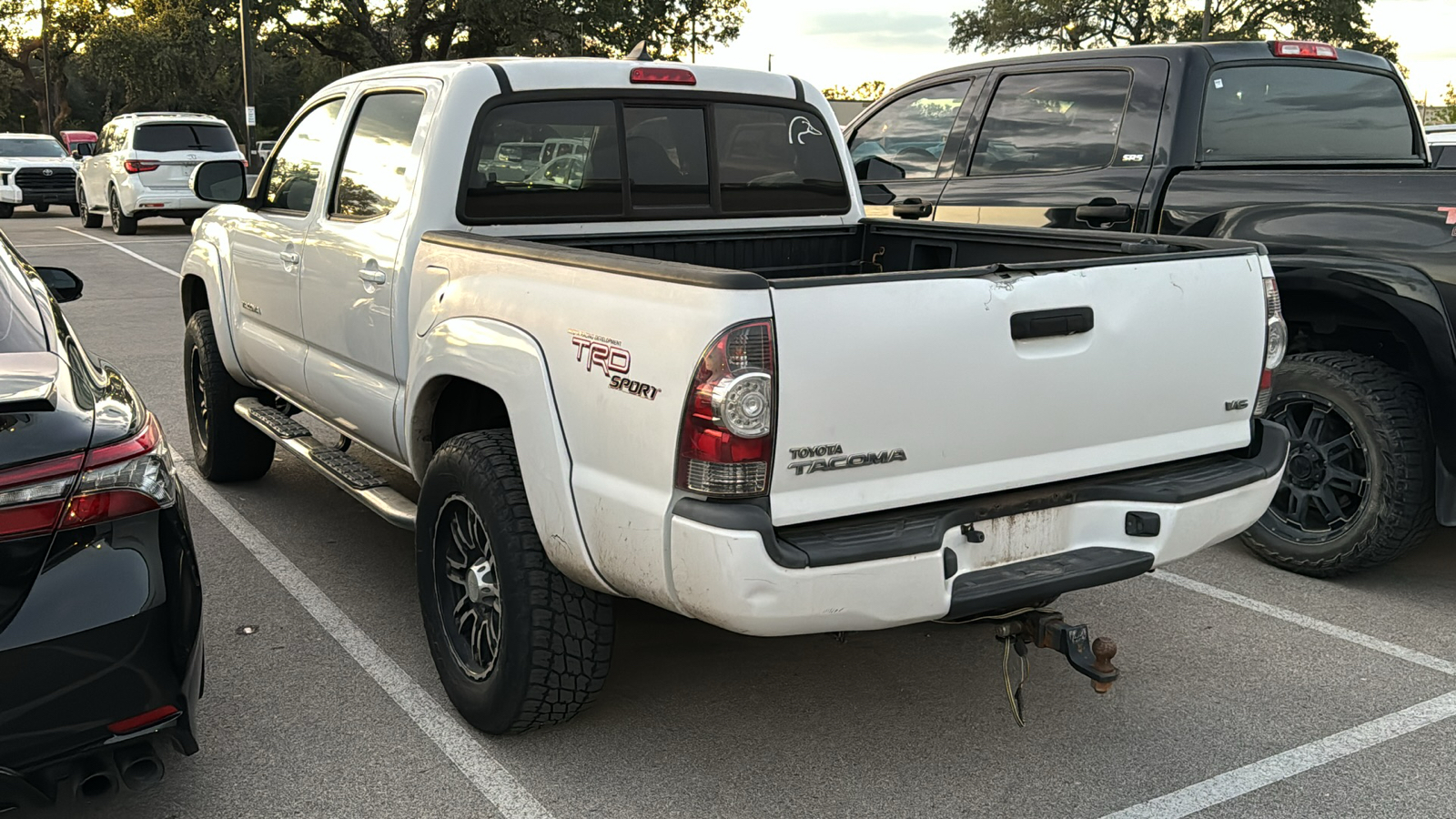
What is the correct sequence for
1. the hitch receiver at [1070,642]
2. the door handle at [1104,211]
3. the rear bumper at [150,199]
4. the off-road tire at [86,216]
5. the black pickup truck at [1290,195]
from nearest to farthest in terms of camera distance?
the hitch receiver at [1070,642] < the black pickup truck at [1290,195] < the door handle at [1104,211] < the rear bumper at [150,199] < the off-road tire at [86,216]

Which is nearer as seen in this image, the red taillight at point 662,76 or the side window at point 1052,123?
the red taillight at point 662,76

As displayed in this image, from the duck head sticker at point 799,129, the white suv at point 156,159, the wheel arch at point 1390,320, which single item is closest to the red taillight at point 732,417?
the duck head sticker at point 799,129

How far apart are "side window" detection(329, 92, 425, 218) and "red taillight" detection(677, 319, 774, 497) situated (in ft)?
6.26

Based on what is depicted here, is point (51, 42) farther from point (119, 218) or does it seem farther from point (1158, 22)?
point (1158, 22)

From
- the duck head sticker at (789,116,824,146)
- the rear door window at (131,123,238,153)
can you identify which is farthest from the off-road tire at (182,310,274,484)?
the rear door window at (131,123,238,153)

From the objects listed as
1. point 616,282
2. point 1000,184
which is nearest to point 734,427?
point 616,282

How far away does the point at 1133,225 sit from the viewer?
5684mm

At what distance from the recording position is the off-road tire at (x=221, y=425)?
5.87m

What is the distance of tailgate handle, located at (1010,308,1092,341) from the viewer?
3047 mm

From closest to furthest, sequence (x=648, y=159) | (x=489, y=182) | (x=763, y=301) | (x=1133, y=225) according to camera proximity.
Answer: (x=763, y=301), (x=489, y=182), (x=648, y=159), (x=1133, y=225)

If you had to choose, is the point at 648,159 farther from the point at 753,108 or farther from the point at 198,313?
the point at 198,313

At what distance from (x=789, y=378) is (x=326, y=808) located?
5.25ft

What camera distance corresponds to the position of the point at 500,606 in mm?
3404

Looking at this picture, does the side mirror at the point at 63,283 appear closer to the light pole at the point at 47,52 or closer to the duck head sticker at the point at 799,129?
the duck head sticker at the point at 799,129
